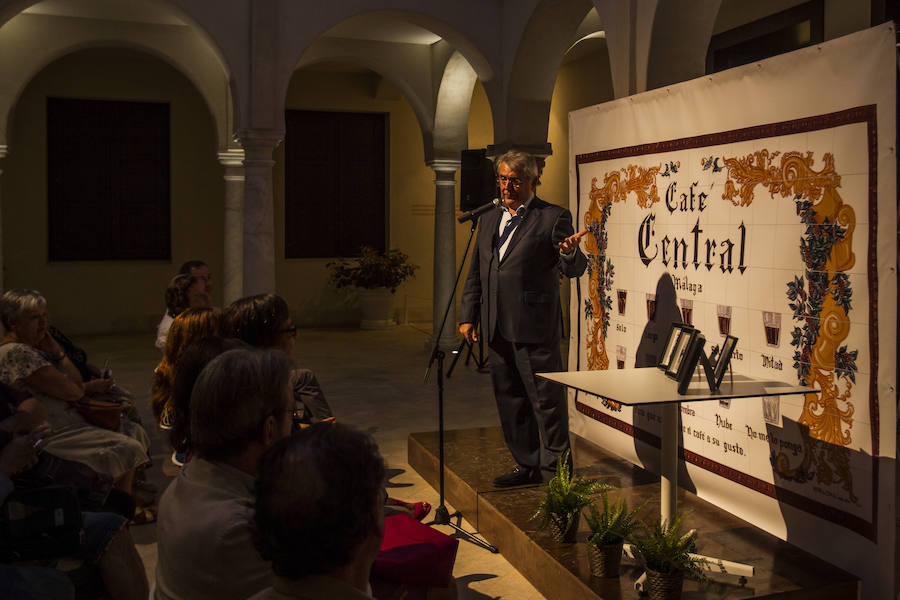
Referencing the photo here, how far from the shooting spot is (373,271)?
1170 cm

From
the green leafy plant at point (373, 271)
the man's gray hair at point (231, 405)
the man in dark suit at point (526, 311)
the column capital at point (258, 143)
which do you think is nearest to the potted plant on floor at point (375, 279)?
the green leafy plant at point (373, 271)

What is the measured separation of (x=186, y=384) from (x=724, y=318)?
2.27 meters

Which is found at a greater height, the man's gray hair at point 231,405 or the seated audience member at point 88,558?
the man's gray hair at point 231,405

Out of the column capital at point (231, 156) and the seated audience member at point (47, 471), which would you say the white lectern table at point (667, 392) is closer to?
the seated audience member at point (47, 471)

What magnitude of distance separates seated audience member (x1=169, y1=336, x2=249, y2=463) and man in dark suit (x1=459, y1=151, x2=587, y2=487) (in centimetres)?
161

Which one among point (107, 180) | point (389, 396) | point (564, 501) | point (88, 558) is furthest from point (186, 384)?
point (107, 180)

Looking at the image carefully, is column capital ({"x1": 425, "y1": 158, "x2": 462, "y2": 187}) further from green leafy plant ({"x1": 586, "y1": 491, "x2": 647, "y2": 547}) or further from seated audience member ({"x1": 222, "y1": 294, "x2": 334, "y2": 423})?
green leafy plant ({"x1": 586, "y1": 491, "x2": 647, "y2": 547})

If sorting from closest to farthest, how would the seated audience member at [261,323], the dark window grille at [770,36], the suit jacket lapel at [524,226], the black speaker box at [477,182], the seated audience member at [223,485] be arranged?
1. the seated audience member at [223,485]
2. the seated audience member at [261,323]
3. the suit jacket lapel at [524,226]
4. the black speaker box at [477,182]
5. the dark window grille at [770,36]

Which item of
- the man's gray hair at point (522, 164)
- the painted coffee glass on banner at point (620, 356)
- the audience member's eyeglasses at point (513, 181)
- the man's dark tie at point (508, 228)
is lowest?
the painted coffee glass on banner at point (620, 356)

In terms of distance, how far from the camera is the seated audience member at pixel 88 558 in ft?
6.50

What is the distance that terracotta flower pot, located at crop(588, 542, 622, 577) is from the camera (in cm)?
303

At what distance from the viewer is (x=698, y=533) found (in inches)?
138

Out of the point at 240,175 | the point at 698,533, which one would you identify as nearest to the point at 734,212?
the point at 698,533

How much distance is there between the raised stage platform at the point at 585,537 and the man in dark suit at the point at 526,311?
0.77 feet
